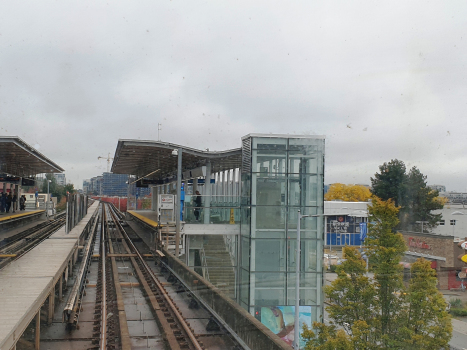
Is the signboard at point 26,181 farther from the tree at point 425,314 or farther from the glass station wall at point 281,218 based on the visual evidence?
the tree at point 425,314

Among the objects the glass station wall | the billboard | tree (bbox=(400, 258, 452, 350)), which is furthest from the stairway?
tree (bbox=(400, 258, 452, 350))

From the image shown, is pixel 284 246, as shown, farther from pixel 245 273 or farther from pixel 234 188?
pixel 234 188

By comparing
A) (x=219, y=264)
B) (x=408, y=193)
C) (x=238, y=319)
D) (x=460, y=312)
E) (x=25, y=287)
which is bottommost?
(x=460, y=312)

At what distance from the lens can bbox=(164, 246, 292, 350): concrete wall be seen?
229 inches

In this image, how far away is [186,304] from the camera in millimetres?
9438

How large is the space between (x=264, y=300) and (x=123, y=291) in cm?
412

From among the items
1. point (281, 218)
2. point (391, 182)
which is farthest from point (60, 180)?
point (391, 182)

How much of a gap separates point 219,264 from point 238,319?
7720mm

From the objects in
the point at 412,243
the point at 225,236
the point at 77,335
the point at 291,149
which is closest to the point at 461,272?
the point at 412,243

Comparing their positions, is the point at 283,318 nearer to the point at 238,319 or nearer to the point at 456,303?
the point at 238,319

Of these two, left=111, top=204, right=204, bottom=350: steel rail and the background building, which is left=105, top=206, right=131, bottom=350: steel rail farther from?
the background building

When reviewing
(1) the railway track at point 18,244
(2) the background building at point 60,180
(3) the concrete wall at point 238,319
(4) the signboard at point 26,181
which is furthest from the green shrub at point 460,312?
(2) the background building at point 60,180

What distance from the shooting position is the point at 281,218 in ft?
41.4

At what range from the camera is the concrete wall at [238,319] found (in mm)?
5824
